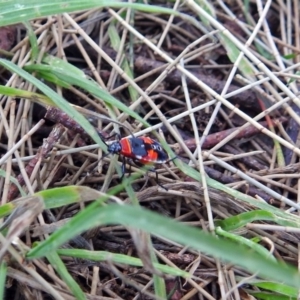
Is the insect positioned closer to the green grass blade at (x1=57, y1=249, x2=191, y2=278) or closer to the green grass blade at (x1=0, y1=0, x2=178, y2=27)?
the green grass blade at (x1=57, y1=249, x2=191, y2=278)

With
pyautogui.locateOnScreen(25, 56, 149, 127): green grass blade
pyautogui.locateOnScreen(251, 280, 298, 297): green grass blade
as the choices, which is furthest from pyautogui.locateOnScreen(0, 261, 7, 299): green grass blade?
pyautogui.locateOnScreen(251, 280, 298, 297): green grass blade

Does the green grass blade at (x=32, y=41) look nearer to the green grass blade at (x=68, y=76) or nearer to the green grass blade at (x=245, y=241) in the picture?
the green grass blade at (x=68, y=76)

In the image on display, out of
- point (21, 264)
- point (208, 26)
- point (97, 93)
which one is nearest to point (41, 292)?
point (21, 264)

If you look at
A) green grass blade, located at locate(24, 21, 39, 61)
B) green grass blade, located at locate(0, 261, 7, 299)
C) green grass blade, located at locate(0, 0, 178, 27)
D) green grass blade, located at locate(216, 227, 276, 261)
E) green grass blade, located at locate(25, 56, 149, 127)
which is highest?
green grass blade, located at locate(0, 0, 178, 27)

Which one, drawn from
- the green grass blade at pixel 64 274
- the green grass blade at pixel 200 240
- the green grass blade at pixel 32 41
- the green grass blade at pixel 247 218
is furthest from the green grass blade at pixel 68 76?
the green grass blade at pixel 200 240

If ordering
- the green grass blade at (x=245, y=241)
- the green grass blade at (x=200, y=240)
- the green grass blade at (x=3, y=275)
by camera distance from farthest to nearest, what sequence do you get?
the green grass blade at (x=245, y=241) → the green grass blade at (x=3, y=275) → the green grass blade at (x=200, y=240)

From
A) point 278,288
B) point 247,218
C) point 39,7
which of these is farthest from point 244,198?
point 39,7

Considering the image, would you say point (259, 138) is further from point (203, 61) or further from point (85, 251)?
point (85, 251)

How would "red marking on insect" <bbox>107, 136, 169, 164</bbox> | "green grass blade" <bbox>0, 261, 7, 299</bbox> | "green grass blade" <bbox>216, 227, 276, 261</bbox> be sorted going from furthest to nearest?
"red marking on insect" <bbox>107, 136, 169, 164</bbox>, "green grass blade" <bbox>216, 227, 276, 261</bbox>, "green grass blade" <bbox>0, 261, 7, 299</bbox>

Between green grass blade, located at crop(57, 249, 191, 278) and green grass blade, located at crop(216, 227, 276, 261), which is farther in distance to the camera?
green grass blade, located at crop(216, 227, 276, 261)
